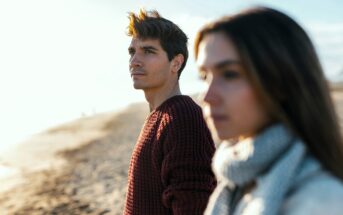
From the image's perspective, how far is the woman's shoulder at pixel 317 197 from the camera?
148cm

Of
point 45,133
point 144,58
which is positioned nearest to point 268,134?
point 144,58

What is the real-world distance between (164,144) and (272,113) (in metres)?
1.39

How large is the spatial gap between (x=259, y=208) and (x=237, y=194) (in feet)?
0.83

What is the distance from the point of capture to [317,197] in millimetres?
1494

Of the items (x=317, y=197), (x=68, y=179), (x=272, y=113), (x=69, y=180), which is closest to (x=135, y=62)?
(x=272, y=113)

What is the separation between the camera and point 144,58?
11.1 ft

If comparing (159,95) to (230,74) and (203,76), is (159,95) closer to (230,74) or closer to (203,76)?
(203,76)

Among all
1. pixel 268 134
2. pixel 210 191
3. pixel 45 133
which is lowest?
pixel 45 133

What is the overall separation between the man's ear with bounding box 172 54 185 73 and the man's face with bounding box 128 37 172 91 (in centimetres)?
5

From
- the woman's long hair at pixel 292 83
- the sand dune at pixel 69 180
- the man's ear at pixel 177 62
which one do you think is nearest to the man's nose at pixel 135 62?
the man's ear at pixel 177 62

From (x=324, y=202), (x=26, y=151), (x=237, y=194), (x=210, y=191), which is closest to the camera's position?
(x=324, y=202)

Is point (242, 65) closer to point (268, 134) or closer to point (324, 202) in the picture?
point (268, 134)

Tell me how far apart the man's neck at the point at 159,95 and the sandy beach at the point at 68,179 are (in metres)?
2.46

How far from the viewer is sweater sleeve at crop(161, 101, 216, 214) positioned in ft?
9.43
